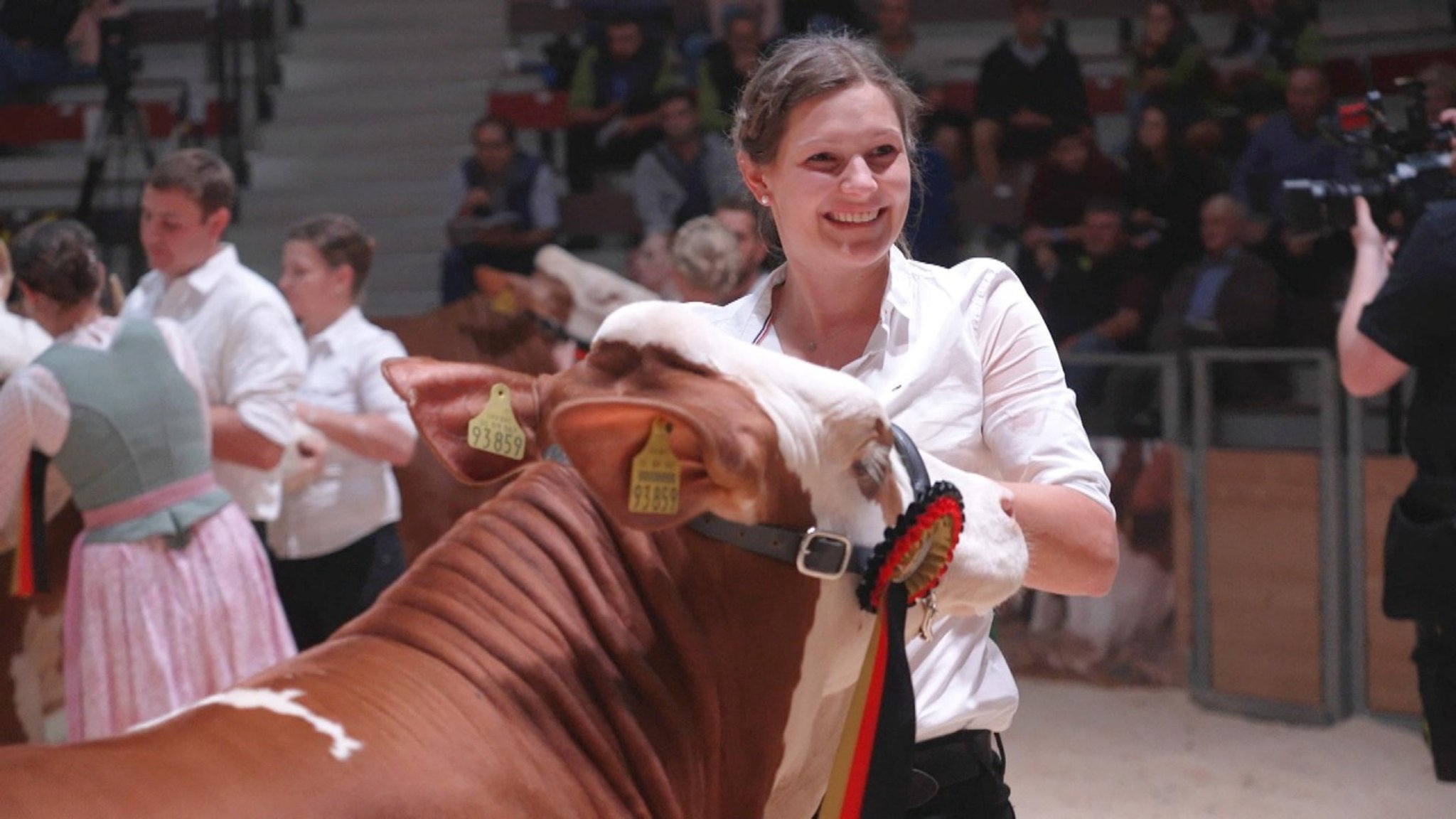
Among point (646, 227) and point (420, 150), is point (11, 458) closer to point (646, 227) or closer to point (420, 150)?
point (646, 227)

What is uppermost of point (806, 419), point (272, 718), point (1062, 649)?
point (806, 419)

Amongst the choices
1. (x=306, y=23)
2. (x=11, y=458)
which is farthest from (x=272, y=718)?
(x=306, y=23)

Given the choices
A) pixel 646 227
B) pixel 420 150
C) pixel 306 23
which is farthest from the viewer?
pixel 306 23

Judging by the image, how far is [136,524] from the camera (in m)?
3.47

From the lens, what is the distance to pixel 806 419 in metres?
1.53

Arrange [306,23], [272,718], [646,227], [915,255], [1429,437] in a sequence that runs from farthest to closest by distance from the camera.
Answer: [306,23] < [646,227] < [915,255] < [1429,437] < [272,718]

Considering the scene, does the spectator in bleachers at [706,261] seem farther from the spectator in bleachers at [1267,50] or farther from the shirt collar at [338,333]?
the spectator in bleachers at [1267,50]

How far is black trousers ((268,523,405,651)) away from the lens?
436 cm

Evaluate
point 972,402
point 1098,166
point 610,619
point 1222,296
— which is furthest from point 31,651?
point 1098,166

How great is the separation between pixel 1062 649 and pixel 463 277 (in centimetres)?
389

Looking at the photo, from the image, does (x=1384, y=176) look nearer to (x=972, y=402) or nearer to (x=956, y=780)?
(x=972, y=402)

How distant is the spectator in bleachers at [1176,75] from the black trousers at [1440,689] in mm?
4097

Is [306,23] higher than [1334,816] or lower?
higher

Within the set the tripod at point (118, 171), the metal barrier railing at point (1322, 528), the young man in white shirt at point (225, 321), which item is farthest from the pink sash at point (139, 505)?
the tripod at point (118, 171)
